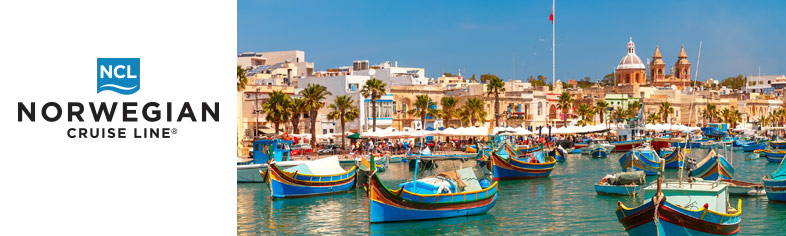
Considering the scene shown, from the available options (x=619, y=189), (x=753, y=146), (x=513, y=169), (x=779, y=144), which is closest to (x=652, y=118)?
(x=753, y=146)

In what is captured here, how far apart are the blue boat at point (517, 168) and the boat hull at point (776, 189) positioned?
15681mm

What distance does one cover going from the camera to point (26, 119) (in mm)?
10383

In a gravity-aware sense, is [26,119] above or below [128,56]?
below

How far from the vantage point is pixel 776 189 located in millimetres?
31438

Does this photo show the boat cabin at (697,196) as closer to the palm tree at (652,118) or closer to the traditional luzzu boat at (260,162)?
the traditional luzzu boat at (260,162)

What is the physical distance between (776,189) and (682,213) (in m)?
12.7

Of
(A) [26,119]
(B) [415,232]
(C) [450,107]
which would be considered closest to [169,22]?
(A) [26,119]

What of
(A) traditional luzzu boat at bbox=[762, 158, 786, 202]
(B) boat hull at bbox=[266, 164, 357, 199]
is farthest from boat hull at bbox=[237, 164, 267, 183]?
(A) traditional luzzu boat at bbox=[762, 158, 786, 202]

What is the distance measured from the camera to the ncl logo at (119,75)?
408 inches

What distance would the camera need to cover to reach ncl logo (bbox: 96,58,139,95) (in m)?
10.4

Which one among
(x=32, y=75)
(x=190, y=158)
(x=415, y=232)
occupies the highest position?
(x=32, y=75)

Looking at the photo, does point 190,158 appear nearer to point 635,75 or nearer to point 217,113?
point 217,113

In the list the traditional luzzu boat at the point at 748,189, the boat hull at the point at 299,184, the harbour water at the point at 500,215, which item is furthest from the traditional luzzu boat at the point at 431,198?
the traditional luzzu boat at the point at 748,189

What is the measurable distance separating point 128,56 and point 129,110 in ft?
2.34
